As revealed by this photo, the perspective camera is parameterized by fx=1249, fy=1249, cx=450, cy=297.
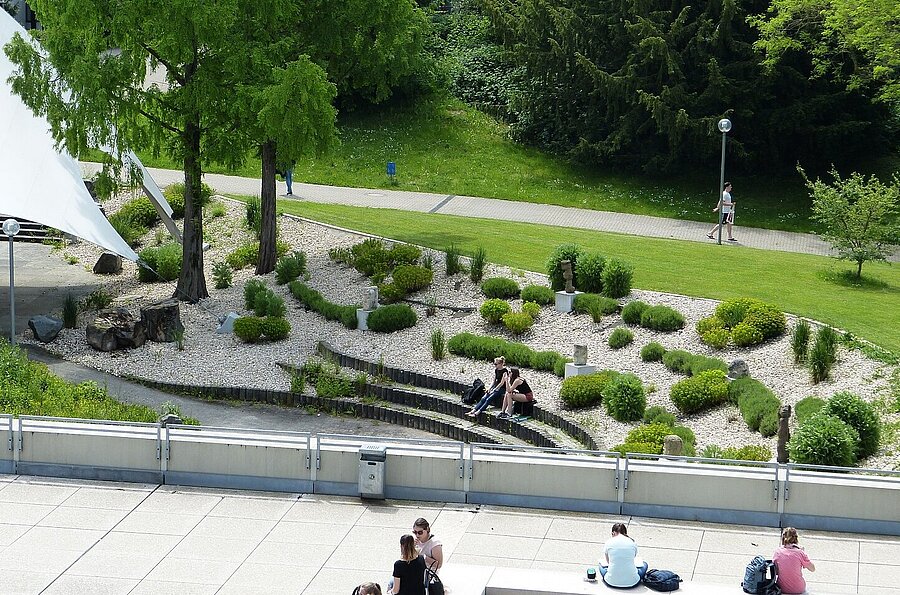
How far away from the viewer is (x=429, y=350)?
25.1 meters

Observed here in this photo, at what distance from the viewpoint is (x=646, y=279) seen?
1057 inches

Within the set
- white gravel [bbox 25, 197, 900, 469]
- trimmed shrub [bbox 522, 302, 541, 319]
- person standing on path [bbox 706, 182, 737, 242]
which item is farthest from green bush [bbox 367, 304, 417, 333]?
person standing on path [bbox 706, 182, 737, 242]

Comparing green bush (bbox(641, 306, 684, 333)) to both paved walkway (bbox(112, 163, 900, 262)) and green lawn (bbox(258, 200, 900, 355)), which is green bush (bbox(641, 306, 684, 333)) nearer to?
green lawn (bbox(258, 200, 900, 355))

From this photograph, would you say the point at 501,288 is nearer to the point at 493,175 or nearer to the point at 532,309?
→ the point at 532,309

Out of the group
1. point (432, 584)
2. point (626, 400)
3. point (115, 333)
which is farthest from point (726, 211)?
point (432, 584)

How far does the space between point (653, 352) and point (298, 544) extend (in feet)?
35.4

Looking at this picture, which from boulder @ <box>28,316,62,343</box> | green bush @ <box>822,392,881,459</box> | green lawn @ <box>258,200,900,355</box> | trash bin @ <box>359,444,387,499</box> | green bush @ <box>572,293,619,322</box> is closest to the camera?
trash bin @ <box>359,444,387,499</box>

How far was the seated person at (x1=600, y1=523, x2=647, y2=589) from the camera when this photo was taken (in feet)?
40.1

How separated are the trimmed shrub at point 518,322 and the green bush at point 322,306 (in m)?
3.49

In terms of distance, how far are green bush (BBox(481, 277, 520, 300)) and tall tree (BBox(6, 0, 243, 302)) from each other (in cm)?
629

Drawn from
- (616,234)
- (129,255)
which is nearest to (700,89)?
(616,234)

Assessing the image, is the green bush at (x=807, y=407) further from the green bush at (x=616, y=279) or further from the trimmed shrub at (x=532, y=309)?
the trimmed shrub at (x=532, y=309)

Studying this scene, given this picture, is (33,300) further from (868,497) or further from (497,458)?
(868,497)

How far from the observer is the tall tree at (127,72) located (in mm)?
25797
